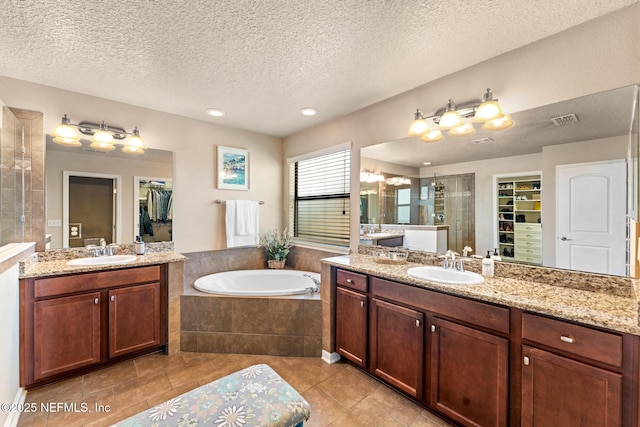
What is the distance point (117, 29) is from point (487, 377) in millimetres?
2897

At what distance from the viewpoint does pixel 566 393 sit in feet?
4.02

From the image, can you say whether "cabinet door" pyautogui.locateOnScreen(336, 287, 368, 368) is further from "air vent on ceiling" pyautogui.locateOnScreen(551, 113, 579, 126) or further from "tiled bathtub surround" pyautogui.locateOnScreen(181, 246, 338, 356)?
"air vent on ceiling" pyautogui.locateOnScreen(551, 113, 579, 126)

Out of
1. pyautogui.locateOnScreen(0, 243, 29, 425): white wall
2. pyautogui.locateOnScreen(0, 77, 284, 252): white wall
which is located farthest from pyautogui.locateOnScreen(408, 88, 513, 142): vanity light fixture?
pyautogui.locateOnScreen(0, 243, 29, 425): white wall

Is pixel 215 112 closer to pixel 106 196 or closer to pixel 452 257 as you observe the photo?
pixel 106 196

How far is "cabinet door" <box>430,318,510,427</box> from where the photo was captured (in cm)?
142

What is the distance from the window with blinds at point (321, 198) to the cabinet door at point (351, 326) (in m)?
0.93

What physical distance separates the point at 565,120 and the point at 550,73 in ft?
1.00

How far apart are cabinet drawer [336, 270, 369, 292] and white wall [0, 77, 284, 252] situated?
1727 millimetres

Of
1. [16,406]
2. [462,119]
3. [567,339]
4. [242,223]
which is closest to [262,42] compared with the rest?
[462,119]

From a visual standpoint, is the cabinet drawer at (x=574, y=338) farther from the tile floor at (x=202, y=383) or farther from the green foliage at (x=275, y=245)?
the green foliage at (x=275, y=245)

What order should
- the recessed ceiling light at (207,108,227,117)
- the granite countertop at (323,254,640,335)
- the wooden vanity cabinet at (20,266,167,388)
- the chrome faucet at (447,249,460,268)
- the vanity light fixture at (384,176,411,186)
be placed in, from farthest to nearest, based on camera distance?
the recessed ceiling light at (207,108,227,117), the vanity light fixture at (384,176,411,186), the chrome faucet at (447,249,460,268), the wooden vanity cabinet at (20,266,167,388), the granite countertop at (323,254,640,335)

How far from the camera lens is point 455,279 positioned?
1927 mm

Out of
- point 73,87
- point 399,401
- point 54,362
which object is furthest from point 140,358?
point 73,87

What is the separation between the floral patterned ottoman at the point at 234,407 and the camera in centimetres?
105
